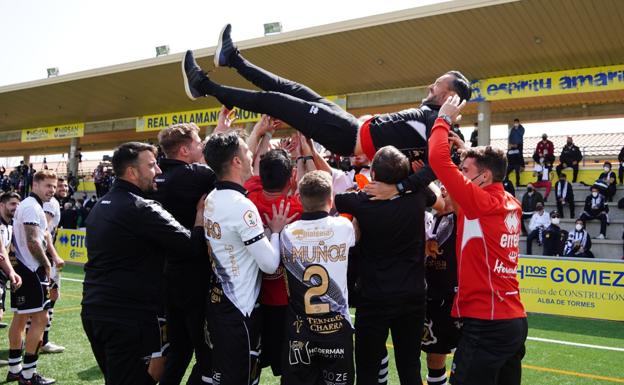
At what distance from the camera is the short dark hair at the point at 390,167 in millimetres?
3424

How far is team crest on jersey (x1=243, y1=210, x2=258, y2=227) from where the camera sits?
317 cm

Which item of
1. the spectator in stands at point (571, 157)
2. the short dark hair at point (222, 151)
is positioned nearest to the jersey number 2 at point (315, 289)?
the short dark hair at point (222, 151)

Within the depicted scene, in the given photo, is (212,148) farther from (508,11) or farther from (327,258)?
(508,11)

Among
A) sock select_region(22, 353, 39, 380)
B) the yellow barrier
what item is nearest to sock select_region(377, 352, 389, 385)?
sock select_region(22, 353, 39, 380)

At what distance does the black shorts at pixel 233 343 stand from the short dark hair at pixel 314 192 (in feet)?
2.62

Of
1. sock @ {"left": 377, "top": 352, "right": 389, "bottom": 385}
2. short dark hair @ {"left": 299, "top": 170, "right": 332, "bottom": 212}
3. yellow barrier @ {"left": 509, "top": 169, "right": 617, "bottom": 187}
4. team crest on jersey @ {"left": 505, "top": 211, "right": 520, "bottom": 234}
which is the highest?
yellow barrier @ {"left": 509, "top": 169, "right": 617, "bottom": 187}

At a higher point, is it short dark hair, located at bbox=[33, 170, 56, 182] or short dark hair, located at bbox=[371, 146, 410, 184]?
short dark hair, located at bbox=[33, 170, 56, 182]

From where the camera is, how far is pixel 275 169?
349cm

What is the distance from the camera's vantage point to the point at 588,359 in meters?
6.82

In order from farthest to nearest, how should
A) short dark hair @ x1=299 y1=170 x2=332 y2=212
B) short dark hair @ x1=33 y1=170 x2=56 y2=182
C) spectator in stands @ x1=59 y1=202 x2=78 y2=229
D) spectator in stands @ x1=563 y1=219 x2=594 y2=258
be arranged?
1. spectator in stands @ x1=59 y1=202 x2=78 y2=229
2. spectator in stands @ x1=563 y1=219 x2=594 y2=258
3. short dark hair @ x1=33 y1=170 x2=56 y2=182
4. short dark hair @ x1=299 y1=170 x2=332 y2=212

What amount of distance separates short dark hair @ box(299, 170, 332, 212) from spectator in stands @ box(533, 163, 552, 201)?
1580 centimetres

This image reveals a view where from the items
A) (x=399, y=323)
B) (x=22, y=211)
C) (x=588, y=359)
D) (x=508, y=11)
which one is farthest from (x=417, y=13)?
(x=399, y=323)

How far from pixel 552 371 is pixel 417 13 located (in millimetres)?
10415

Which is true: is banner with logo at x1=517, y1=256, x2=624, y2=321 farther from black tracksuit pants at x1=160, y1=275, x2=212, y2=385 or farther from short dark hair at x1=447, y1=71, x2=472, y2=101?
black tracksuit pants at x1=160, y1=275, x2=212, y2=385
